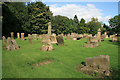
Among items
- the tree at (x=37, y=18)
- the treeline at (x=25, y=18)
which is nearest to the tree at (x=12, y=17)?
the treeline at (x=25, y=18)

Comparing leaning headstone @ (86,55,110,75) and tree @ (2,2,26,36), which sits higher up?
tree @ (2,2,26,36)

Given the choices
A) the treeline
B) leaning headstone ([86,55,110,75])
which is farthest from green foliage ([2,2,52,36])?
leaning headstone ([86,55,110,75])

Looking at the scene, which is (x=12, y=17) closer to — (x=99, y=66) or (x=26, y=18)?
(x=26, y=18)

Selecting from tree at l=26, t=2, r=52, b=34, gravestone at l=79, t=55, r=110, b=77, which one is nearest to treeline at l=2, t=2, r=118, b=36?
→ tree at l=26, t=2, r=52, b=34

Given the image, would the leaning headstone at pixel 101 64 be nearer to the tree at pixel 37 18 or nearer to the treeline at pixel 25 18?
the treeline at pixel 25 18

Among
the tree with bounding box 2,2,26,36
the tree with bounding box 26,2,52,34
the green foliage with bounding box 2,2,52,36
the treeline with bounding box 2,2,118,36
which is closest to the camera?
the tree with bounding box 2,2,26,36

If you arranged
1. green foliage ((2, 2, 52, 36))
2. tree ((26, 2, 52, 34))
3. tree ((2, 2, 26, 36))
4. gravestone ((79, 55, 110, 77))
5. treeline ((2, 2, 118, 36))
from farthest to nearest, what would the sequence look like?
tree ((26, 2, 52, 34))
green foliage ((2, 2, 52, 36))
treeline ((2, 2, 118, 36))
tree ((2, 2, 26, 36))
gravestone ((79, 55, 110, 77))

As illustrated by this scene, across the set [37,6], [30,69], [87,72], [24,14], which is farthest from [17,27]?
[87,72]

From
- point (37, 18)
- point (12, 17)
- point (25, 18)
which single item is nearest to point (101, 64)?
point (12, 17)

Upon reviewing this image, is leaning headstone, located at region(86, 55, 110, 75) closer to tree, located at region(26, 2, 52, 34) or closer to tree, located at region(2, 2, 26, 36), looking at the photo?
tree, located at region(2, 2, 26, 36)

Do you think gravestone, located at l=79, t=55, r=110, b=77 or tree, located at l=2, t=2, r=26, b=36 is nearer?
gravestone, located at l=79, t=55, r=110, b=77

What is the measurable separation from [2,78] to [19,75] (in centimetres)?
94

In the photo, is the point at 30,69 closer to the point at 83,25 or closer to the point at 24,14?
the point at 24,14

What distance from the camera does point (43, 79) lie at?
5023 millimetres
